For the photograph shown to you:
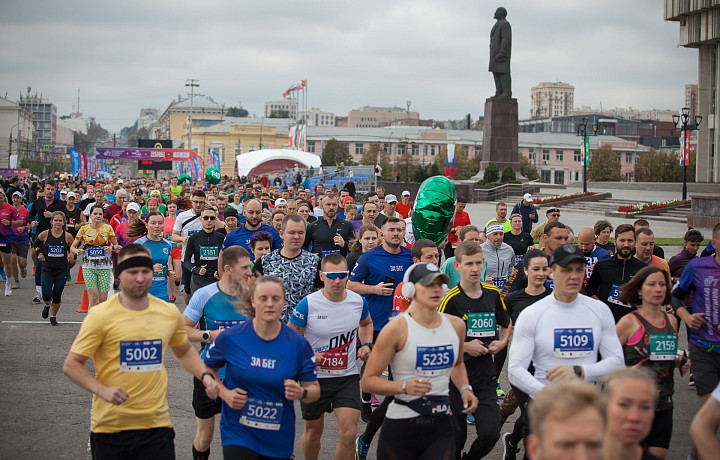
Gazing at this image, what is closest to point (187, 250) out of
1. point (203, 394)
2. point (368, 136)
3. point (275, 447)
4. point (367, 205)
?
point (367, 205)

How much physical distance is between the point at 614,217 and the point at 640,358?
1139 inches

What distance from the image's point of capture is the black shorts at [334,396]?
18.4 ft

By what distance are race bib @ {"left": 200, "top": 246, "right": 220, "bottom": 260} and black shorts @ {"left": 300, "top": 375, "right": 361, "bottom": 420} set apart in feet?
13.9

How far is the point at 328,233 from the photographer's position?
10125 millimetres

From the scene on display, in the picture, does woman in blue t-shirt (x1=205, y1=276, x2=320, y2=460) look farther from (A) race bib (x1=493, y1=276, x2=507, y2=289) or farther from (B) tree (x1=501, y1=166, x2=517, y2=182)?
(B) tree (x1=501, y1=166, x2=517, y2=182)

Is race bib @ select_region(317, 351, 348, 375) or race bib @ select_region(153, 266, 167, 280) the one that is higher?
race bib @ select_region(153, 266, 167, 280)

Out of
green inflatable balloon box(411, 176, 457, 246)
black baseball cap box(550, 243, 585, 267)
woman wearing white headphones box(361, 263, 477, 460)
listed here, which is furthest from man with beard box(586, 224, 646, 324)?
woman wearing white headphones box(361, 263, 477, 460)

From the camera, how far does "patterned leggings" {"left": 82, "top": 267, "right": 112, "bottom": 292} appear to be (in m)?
10.7

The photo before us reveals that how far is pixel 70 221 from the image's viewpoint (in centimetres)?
1524

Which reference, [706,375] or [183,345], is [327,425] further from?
[706,375]

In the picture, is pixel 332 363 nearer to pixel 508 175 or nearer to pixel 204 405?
pixel 204 405

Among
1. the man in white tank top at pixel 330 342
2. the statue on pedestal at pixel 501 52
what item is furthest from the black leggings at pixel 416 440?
the statue on pedestal at pixel 501 52

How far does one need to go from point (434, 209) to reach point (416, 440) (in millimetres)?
4217

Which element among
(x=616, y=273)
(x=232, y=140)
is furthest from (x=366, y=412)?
(x=232, y=140)
